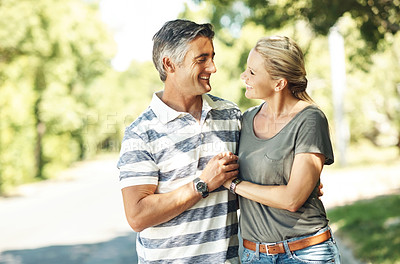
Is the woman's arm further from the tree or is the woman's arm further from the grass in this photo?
the grass

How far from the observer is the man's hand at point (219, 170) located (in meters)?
2.45

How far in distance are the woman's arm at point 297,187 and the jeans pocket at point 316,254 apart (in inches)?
9.4

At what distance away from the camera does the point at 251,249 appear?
2578 millimetres

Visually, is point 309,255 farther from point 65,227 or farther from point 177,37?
point 65,227

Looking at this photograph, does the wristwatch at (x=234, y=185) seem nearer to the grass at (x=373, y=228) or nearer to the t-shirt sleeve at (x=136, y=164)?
the t-shirt sleeve at (x=136, y=164)

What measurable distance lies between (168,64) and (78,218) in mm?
10085

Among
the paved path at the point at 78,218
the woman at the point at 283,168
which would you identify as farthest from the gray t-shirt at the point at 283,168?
the paved path at the point at 78,218

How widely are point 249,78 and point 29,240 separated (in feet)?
27.4

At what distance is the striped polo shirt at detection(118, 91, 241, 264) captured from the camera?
97.2 inches

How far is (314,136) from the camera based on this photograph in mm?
2383

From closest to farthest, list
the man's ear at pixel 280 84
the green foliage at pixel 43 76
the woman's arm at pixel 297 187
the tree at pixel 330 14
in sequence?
the woman's arm at pixel 297 187 < the man's ear at pixel 280 84 < the tree at pixel 330 14 < the green foliage at pixel 43 76

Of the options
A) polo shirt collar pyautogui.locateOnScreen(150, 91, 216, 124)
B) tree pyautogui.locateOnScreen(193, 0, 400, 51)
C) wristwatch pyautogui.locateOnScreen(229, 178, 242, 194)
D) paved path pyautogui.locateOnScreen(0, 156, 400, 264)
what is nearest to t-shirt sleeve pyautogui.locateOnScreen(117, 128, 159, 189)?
polo shirt collar pyautogui.locateOnScreen(150, 91, 216, 124)

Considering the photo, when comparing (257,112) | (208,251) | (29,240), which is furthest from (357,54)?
(29,240)

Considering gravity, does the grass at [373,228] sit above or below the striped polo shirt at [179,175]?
below
